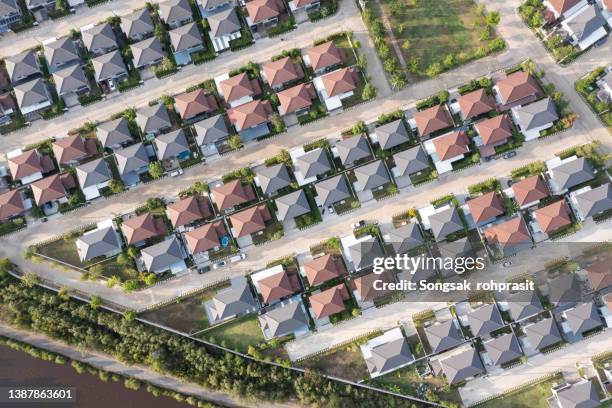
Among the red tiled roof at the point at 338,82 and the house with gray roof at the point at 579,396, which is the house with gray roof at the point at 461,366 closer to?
the house with gray roof at the point at 579,396

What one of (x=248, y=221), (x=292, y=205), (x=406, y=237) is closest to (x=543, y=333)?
(x=406, y=237)

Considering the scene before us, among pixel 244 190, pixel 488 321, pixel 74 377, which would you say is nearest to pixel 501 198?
pixel 488 321

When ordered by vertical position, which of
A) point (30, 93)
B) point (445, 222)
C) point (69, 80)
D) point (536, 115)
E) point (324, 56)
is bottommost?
point (445, 222)

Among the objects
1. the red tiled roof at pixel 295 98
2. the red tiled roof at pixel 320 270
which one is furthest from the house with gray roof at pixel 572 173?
the red tiled roof at pixel 295 98

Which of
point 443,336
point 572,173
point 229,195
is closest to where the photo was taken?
point 443,336

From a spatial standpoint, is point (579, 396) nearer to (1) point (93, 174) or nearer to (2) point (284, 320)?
(2) point (284, 320)

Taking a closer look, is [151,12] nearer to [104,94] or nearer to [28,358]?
[104,94]

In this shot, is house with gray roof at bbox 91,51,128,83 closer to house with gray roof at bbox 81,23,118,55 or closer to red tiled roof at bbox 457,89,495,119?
house with gray roof at bbox 81,23,118,55
